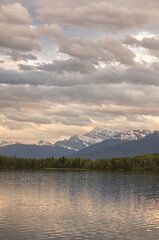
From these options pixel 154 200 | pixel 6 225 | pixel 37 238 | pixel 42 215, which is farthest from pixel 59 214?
pixel 154 200

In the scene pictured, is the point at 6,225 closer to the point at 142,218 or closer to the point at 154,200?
the point at 142,218

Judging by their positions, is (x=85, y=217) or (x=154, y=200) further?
(x=154, y=200)

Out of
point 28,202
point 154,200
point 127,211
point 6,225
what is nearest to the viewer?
point 6,225

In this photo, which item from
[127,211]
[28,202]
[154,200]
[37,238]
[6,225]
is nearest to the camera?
[37,238]

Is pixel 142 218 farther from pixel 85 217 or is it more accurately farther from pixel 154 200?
pixel 154 200

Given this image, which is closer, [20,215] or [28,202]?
[20,215]

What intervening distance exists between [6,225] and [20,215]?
10.2 meters

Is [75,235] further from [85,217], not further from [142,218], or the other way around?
[142,218]

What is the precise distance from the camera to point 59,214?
7956cm

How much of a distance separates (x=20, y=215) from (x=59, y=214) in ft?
27.3

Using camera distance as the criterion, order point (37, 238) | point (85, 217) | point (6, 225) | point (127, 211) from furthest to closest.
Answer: point (127, 211) → point (85, 217) → point (6, 225) → point (37, 238)

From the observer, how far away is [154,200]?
4208 inches

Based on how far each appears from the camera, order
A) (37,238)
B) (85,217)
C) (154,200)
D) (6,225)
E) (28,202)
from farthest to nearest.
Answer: (154,200), (28,202), (85,217), (6,225), (37,238)

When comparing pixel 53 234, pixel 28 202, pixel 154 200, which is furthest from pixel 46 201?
pixel 53 234
